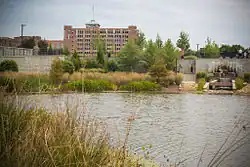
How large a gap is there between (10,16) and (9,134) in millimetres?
953

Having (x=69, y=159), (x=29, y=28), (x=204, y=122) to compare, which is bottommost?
(x=204, y=122)

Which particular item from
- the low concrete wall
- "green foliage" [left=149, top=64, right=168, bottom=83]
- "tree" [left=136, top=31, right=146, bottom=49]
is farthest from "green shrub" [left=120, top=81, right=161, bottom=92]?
"tree" [left=136, top=31, right=146, bottom=49]

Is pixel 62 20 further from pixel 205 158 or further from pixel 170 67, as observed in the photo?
pixel 170 67

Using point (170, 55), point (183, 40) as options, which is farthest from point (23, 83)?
point (183, 40)

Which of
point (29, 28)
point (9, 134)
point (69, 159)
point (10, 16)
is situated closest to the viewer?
point (69, 159)

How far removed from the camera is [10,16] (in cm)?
226

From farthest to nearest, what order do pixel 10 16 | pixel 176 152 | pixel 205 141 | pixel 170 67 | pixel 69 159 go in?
pixel 170 67, pixel 205 141, pixel 176 152, pixel 10 16, pixel 69 159

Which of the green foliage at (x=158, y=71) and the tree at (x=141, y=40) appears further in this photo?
the tree at (x=141, y=40)

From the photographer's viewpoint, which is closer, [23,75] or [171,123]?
[23,75]

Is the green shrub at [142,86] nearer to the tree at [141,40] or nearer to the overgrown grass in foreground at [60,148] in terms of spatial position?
the overgrown grass in foreground at [60,148]

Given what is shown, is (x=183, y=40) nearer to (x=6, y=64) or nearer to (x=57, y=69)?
(x=57, y=69)

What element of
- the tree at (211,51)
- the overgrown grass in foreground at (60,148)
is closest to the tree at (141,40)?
the tree at (211,51)

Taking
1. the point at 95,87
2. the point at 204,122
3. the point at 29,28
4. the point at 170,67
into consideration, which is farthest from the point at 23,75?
the point at 170,67

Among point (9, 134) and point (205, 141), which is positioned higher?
point (9, 134)
